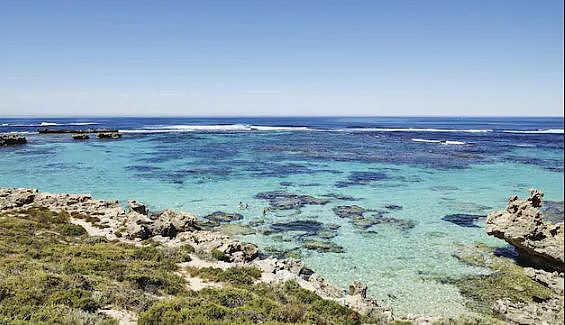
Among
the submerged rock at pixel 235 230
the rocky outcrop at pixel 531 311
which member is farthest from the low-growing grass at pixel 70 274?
the rocky outcrop at pixel 531 311

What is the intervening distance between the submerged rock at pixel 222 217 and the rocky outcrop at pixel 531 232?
15.2m

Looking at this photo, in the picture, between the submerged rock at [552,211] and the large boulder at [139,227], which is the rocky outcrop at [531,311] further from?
the large boulder at [139,227]

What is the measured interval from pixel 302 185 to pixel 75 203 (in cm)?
1945

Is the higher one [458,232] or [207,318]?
[207,318]

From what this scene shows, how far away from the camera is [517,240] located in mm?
17328

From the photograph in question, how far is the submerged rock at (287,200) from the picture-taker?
29047mm

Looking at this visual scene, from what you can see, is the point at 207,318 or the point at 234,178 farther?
the point at 234,178

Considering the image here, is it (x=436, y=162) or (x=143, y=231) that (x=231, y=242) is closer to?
(x=143, y=231)

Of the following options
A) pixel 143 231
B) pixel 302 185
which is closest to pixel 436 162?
pixel 302 185

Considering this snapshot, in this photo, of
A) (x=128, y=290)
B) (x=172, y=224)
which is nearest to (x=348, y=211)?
(x=172, y=224)

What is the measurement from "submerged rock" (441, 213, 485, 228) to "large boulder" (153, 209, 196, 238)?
16620 millimetres

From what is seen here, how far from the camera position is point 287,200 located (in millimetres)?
30625

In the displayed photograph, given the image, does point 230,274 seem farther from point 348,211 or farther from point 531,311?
point 348,211

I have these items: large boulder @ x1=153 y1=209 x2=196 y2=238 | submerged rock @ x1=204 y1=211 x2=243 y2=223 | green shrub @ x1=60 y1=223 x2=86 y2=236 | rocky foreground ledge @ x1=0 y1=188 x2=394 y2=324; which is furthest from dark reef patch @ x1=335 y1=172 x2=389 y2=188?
green shrub @ x1=60 y1=223 x2=86 y2=236
